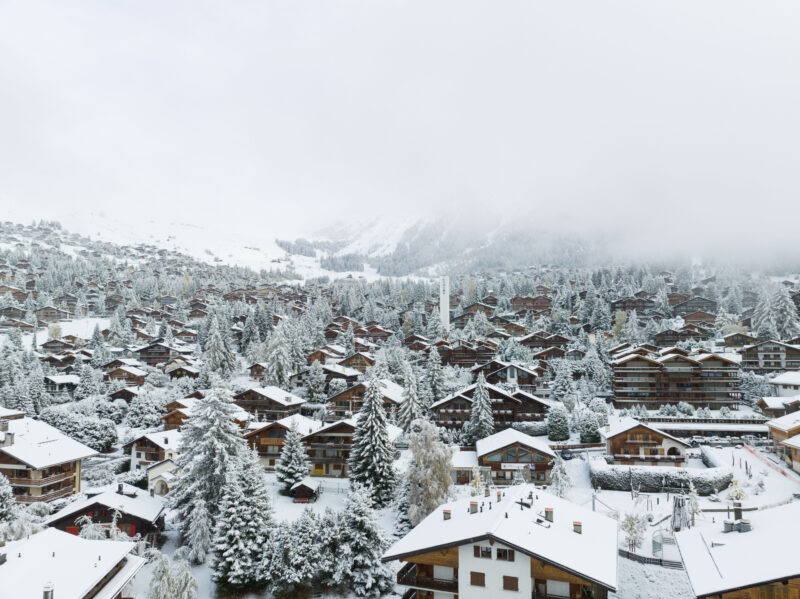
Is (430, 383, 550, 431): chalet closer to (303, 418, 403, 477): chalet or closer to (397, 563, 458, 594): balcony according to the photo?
(303, 418, 403, 477): chalet

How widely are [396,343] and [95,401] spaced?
4846 cm

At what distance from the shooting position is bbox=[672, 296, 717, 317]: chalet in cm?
12406

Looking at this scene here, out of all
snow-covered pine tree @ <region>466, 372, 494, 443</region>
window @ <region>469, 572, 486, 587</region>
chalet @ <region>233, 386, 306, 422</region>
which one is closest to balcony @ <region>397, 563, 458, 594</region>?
window @ <region>469, 572, 486, 587</region>

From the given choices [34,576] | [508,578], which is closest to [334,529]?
[508,578]

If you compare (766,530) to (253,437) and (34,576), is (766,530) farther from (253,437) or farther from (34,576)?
(253,437)

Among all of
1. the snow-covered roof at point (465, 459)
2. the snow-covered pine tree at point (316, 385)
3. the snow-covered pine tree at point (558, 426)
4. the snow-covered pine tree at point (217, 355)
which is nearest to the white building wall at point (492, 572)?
the snow-covered roof at point (465, 459)

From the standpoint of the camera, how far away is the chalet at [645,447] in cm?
5109

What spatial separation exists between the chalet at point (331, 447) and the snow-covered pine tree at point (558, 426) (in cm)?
1799

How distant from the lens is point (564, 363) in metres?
76.0

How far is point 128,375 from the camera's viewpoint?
83.3 metres

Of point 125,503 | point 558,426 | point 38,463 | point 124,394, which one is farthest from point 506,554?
point 124,394

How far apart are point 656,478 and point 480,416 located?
61.2ft

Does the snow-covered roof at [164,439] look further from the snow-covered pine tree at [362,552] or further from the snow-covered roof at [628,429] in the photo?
the snow-covered roof at [628,429]

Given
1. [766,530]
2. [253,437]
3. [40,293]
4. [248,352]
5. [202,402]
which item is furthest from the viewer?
[40,293]
